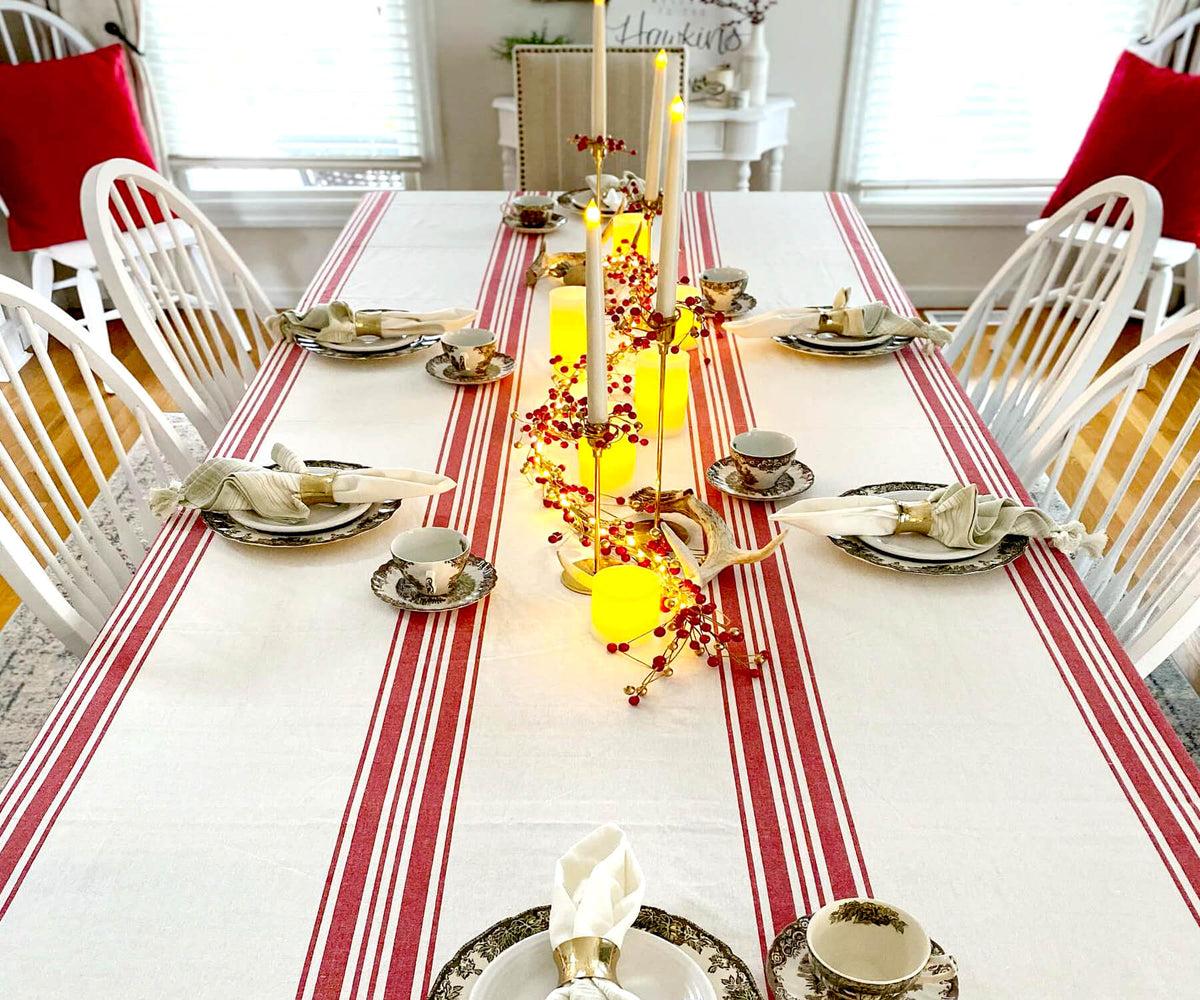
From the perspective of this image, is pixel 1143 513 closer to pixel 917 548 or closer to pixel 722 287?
pixel 917 548

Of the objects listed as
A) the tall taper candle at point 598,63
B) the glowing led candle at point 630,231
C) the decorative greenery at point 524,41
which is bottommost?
the glowing led candle at point 630,231

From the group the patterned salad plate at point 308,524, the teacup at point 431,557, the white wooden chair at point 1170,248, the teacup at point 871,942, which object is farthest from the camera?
the white wooden chair at point 1170,248

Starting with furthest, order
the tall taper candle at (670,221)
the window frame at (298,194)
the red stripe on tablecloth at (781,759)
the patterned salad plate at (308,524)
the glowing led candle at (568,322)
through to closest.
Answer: the window frame at (298,194), the glowing led candle at (568,322), the patterned salad plate at (308,524), the tall taper candle at (670,221), the red stripe on tablecloth at (781,759)

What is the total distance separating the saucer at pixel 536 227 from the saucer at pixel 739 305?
1.60ft

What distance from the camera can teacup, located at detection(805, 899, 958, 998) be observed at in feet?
2.31

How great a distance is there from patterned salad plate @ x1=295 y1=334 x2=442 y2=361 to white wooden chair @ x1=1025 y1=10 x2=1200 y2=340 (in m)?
2.02

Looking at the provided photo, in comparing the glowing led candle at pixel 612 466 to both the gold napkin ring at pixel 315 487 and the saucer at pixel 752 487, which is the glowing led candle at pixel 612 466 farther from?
the gold napkin ring at pixel 315 487

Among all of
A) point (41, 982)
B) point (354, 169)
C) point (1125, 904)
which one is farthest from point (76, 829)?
point (354, 169)

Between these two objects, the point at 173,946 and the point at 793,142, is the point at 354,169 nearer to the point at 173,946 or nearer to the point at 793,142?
the point at 793,142

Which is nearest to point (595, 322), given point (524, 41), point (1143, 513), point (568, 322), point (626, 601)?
point (626, 601)

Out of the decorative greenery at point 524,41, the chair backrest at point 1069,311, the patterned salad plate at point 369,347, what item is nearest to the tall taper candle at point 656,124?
the patterned salad plate at point 369,347

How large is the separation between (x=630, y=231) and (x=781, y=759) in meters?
1.24

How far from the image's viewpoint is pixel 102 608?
1.36 meters

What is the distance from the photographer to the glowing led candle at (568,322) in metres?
1.52
